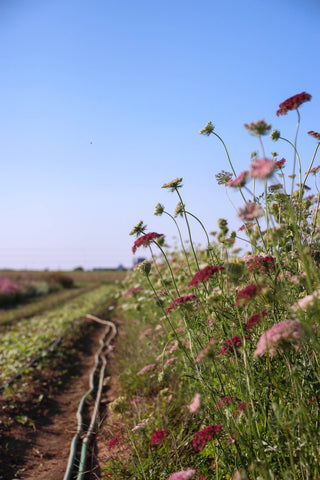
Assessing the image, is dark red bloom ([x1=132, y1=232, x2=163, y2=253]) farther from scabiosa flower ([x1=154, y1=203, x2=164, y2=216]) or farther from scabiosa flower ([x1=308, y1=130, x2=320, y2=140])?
scabiosa flower ([x1=308, y1=130, x2=320, y2=140])

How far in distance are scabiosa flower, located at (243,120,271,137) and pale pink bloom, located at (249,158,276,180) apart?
0.27m

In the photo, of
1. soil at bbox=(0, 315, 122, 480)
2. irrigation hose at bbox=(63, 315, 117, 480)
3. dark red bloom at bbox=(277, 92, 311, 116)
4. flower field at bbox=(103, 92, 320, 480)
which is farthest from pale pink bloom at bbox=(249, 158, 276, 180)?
irrigation hose at bbox=(63, 315, 117, 480)

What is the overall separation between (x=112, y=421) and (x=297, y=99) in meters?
3.39

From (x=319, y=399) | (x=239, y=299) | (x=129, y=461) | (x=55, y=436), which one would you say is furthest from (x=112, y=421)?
(x=239, y=299)

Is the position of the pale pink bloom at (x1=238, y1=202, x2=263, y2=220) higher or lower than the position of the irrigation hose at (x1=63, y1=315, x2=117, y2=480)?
higher

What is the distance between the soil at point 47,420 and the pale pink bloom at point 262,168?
6.51ft

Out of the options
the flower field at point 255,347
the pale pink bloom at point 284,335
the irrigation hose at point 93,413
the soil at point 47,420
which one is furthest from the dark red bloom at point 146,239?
the irrigation hose at point 93,413

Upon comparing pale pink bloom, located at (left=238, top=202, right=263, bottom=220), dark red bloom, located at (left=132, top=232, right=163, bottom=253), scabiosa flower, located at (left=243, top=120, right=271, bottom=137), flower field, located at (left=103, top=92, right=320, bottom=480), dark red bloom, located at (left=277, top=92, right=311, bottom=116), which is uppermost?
dark red bloom, located at (left=277, top=92, right=311, bottom=116)

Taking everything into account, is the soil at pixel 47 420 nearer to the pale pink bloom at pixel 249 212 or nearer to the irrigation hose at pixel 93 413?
the irrigation hose at pixel 93 413

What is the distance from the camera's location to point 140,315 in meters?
7.05

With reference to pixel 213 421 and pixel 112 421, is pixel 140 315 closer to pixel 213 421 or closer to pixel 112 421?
pixel 112 421

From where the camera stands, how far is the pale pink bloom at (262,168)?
1.51 m

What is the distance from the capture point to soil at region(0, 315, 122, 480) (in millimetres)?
3397

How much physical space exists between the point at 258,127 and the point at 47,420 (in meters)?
4.08
